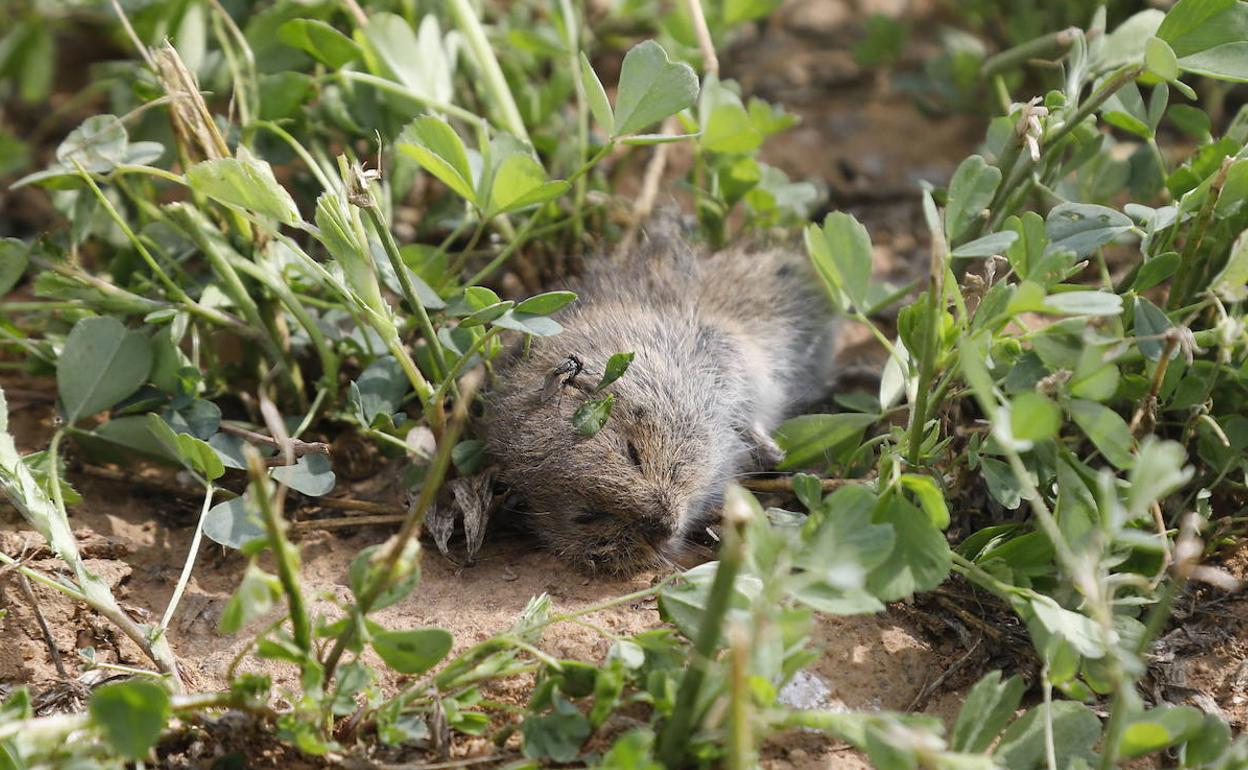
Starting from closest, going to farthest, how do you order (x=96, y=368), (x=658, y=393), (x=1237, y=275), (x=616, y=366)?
(x=1237, y=275) → (x=616, y=366) → (x=96, y=368) → (x=658, y=393)

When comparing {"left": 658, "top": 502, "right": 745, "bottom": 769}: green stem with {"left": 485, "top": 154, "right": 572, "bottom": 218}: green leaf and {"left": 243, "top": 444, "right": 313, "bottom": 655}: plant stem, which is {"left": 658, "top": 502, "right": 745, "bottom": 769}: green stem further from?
{"left": 485, "top": 154, "right": 572, "bottom": 218}: green leaf

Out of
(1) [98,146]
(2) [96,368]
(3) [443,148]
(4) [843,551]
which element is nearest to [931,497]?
(4) [843,551]

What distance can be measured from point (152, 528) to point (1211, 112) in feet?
12.3

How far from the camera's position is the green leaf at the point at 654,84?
2.75 m

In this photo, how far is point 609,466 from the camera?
9.50ft

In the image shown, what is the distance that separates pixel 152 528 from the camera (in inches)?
121

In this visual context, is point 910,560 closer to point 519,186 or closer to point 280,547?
point 280,547

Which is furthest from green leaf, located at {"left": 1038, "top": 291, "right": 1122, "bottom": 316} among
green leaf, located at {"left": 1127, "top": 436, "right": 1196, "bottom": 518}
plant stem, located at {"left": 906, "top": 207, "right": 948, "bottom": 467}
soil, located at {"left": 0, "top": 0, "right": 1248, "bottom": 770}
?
soil, located at {"left": 0, "top": 0, "right": 1248, "bottom": 770}

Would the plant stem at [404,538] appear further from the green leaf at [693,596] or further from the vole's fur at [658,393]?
the vole's fur at [658,393]

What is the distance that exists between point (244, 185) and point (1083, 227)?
→ 187 centimetres

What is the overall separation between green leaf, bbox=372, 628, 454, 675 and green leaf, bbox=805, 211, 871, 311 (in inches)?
47.0

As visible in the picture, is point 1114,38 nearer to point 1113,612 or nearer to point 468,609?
point 1113,612

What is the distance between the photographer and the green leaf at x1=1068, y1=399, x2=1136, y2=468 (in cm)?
→ 226

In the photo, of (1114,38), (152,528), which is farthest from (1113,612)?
(152,528)
